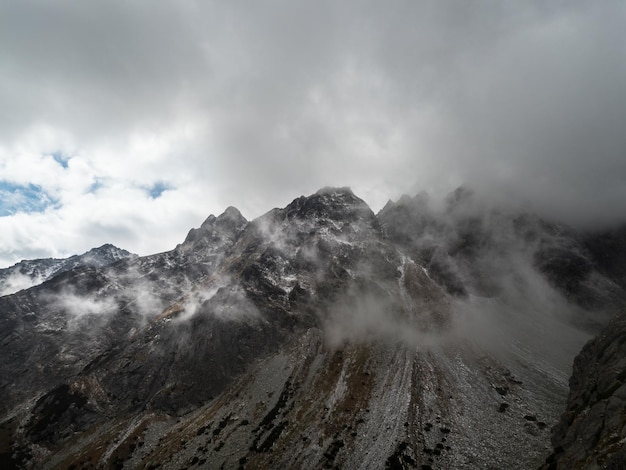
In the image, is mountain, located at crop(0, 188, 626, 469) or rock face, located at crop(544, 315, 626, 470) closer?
rock face, located at crop(544, 315, 626, 470)

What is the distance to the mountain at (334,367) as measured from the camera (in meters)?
75.9

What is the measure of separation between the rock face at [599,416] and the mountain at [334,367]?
1909 centimetres

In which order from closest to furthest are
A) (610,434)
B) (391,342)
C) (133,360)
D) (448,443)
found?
(610,434) < (448,443) < (391,342) < (133,360)

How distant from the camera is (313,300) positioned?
162250 millimetres

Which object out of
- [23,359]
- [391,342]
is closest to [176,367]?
[391,342]

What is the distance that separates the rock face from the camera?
29.2 meters

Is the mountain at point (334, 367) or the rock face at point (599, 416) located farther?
the mountain at point (334, 367)

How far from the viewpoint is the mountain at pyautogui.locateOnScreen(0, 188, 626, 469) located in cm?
7588

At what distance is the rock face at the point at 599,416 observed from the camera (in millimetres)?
29188

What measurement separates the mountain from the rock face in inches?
752

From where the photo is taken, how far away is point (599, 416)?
35.2m

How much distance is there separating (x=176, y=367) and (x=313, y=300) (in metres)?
65.0

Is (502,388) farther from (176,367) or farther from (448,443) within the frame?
(176,367)

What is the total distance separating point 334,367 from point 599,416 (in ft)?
285
